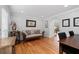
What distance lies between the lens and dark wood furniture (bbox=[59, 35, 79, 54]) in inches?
67.2

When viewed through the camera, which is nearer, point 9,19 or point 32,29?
point 9,19

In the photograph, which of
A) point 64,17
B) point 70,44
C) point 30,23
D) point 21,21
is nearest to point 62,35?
point 70,44

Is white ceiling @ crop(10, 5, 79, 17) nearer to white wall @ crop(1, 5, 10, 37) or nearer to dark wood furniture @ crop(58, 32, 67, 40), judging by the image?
white wall @ crop(1, 5, 10, 37)

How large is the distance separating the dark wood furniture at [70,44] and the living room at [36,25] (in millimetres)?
122

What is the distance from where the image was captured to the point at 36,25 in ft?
6.04

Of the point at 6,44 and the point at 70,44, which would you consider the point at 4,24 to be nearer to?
the point at 6,44

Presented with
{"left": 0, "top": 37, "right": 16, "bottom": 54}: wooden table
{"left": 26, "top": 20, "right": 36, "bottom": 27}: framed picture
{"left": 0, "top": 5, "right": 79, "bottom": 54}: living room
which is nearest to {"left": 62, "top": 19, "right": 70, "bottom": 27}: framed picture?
{"left": 0, "top": 5, "right": 79, "bottom": 54}: living room

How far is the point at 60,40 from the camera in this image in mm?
1886

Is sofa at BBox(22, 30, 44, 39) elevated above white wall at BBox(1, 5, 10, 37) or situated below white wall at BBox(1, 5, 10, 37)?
below

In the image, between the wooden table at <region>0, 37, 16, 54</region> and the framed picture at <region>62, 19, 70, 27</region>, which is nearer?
the wooden table at <region>0, 37, 16, 54</region>

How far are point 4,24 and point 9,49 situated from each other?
1.55ft

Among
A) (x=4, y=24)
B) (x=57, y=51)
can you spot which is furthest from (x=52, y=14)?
(x=4, y=24)

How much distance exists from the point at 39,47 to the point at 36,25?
44 cm
